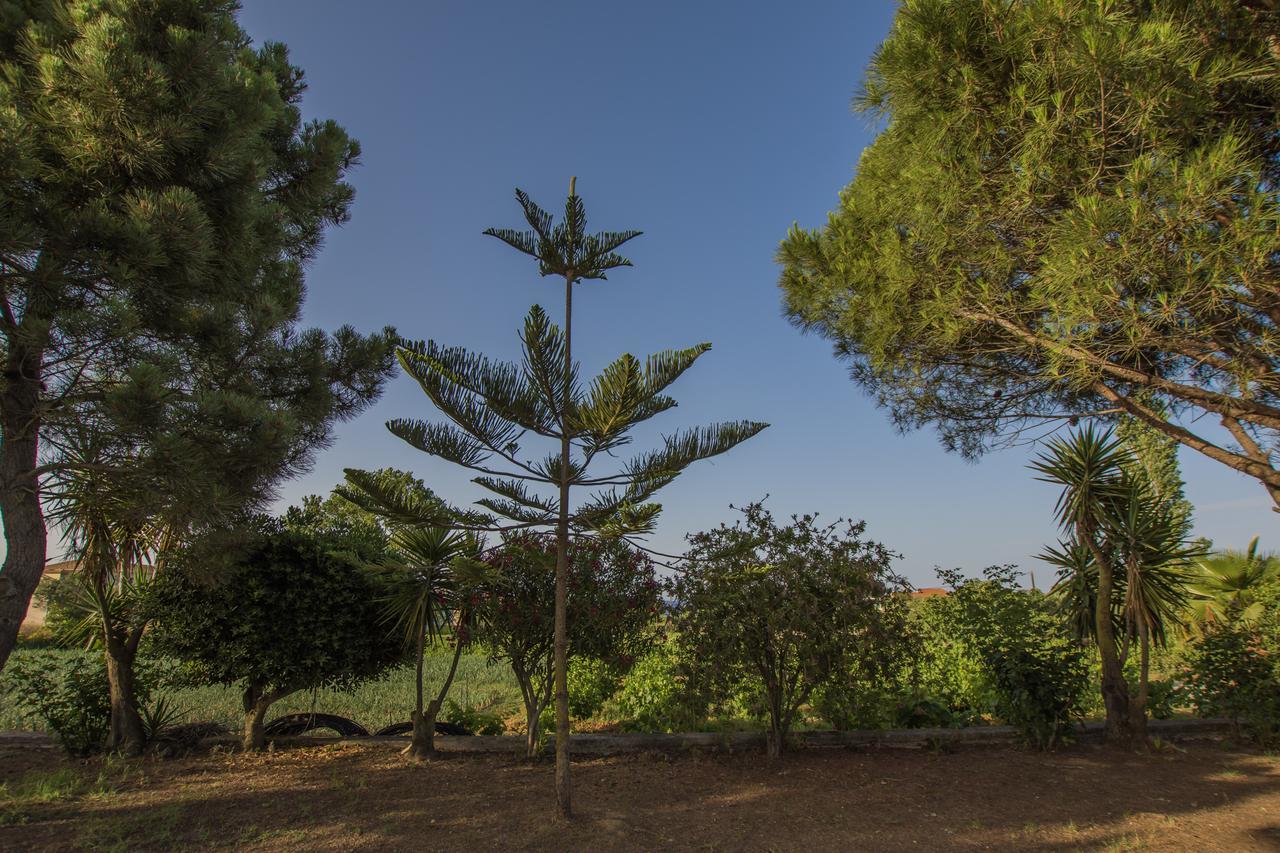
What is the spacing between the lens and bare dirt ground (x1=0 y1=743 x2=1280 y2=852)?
11.4 ft

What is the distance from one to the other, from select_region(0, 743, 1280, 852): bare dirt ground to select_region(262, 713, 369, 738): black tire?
62 cm

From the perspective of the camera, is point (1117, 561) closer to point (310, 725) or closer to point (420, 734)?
point (420, 734)

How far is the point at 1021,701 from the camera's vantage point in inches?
212

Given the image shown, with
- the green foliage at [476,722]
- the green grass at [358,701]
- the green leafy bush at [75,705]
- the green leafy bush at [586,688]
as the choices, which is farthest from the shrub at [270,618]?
the green leafy bush at [586,688]

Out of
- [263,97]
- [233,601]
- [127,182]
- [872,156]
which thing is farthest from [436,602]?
[872,156]

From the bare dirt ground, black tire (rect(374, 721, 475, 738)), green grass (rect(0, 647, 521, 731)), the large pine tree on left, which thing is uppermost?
the large pine tree on left

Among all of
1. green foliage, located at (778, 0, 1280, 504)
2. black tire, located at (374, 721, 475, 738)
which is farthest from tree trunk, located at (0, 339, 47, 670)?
green foliage, located at (778, 0, 1280, 504)

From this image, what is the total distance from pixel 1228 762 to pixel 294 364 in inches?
346

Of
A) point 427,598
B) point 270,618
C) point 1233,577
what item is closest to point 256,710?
point 270,618

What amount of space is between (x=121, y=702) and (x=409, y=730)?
7.93 feet

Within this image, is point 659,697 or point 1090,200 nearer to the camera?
point 1090,200

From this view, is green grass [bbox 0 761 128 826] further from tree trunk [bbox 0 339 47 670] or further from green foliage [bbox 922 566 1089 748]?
green foliage [bbox 922 566 1089 748]

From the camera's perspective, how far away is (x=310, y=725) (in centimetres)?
606

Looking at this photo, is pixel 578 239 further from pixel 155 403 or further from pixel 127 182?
pixel 127 182
